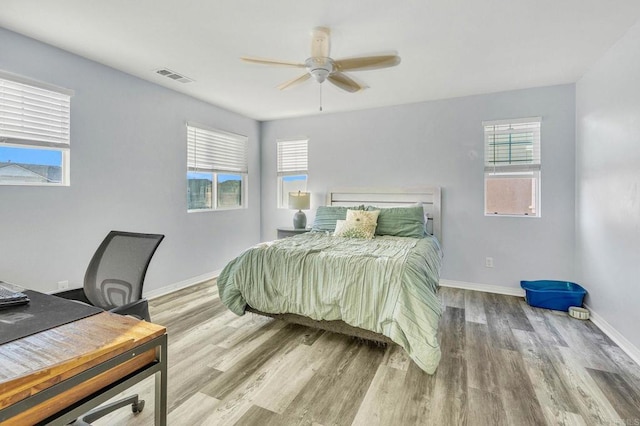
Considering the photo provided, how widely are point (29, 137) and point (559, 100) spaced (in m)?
5.51

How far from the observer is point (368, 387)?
2.01 metres

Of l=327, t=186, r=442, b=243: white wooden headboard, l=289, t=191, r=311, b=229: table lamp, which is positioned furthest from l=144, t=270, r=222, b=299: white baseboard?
l=327, t=186, r=442, b=243: white wooden headboard

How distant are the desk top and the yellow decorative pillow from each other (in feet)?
9.21

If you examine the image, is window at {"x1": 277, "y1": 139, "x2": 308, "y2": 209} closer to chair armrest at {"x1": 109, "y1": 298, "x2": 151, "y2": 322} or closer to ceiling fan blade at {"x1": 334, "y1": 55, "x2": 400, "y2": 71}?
ceiling fan blade at {"x1": 334, "y1": 55, "x2": 400, "y2": 71}

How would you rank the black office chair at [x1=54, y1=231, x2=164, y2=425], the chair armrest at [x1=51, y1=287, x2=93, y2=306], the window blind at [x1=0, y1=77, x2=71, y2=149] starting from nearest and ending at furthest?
the black office chair at [x1=54, y1=231, x2=164, y2=425], the chair armrest at [x1=51, y1=287, x2=93, y2=306], the window blind at [x1=0, y1=77, x2=71, y2=149]

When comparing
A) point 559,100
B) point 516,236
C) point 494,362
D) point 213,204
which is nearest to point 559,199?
point 516,236

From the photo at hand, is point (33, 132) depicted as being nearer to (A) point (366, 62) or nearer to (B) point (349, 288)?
(A) point (366, 62)

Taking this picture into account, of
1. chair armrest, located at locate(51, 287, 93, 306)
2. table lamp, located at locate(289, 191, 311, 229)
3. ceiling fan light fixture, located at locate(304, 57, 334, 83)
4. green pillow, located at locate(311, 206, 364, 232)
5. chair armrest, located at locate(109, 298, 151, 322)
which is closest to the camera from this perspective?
chair armrest, located at locate(109, 298, 151, 322)

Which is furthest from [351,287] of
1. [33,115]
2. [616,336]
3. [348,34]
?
[33,115]

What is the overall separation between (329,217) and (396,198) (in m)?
1.08

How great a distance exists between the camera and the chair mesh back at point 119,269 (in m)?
1.75

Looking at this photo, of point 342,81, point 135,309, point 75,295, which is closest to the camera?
point 135,309

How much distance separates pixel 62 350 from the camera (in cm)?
89

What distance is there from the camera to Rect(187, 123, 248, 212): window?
4.31 meters
